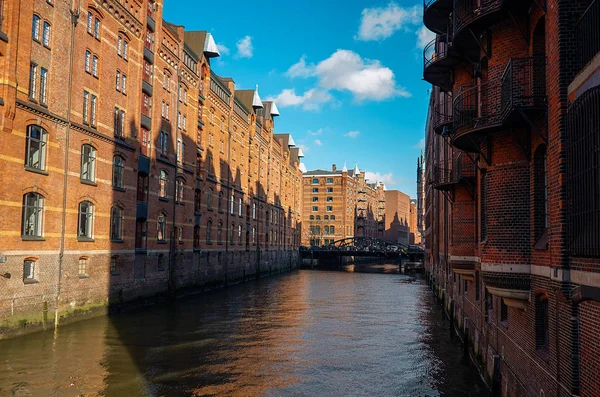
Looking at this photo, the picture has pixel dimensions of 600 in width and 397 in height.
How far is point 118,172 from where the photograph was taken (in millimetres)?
29109

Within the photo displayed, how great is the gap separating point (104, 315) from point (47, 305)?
4781 mm

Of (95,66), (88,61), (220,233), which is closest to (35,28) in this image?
(88,61)

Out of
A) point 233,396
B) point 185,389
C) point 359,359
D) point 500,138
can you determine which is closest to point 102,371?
point 185,389

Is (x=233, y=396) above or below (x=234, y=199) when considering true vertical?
below

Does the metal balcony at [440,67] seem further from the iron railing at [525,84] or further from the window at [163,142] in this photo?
the window at [163,142]

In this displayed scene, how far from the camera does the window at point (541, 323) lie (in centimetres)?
1039

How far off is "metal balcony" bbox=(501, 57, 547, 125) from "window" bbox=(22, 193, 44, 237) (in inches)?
750

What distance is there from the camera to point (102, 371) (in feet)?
54.0

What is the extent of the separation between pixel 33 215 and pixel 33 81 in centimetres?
572

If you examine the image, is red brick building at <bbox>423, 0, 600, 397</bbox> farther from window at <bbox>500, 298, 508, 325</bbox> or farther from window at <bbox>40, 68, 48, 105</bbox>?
window at <bbox>40, 68, 48, 105</bbox>

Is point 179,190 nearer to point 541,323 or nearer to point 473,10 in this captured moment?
point 473,10

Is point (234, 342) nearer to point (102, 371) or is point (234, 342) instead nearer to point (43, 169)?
point (102, 371)

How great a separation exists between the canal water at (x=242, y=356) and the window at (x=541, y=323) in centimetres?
590

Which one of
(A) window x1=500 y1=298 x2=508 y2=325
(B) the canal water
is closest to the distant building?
(B) the canal water
